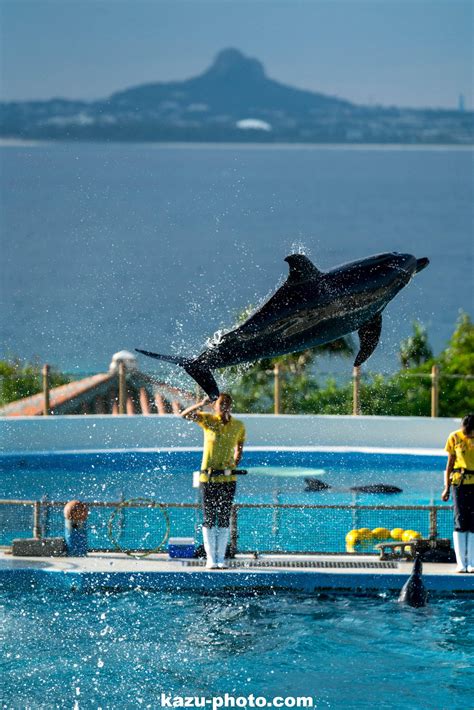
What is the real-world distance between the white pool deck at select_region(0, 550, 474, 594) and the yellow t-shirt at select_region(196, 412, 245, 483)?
36.7 inches

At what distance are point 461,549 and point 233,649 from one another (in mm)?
2491

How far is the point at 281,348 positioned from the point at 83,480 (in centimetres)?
1064

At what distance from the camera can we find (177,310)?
82375mm

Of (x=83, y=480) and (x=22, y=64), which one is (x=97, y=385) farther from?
(x=22, y=64)

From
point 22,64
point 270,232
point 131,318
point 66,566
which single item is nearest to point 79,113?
point 22,64

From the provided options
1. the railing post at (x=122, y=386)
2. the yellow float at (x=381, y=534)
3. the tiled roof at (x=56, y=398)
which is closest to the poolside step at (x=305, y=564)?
the yellow float at (x=381, y=534)

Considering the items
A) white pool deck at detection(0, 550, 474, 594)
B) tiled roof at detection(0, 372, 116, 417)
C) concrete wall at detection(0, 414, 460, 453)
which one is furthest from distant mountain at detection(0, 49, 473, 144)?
white pool deck at detection(0, 550, 474, 594)

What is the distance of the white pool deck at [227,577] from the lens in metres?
12.7

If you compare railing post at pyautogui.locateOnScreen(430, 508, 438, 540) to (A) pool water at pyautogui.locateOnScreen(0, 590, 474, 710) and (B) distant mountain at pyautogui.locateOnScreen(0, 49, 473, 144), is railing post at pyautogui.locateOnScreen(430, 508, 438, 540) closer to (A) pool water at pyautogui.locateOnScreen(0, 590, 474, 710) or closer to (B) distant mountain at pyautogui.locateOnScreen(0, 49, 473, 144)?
(A) pool water at pyautogui.locateOnScreen(0, 590, 474, 710)

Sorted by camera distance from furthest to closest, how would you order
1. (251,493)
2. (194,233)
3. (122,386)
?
(194,233) → (122,386) → (251,493)

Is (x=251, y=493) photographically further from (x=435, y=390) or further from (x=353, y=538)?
(x=435, y=390)

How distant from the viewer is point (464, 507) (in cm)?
1254

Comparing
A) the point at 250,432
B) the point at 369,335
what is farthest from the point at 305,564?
the point at 250,432

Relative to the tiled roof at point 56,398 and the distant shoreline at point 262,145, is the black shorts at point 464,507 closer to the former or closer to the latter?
the tiled roof at point 56,398
